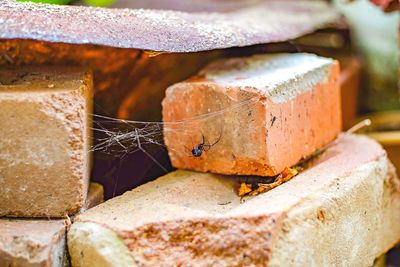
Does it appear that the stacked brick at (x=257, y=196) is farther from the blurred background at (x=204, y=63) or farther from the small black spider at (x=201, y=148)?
the blurred background at (x=204, y=63)

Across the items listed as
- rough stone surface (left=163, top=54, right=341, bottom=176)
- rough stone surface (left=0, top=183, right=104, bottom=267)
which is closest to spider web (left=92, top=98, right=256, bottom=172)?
rough stone surface (left=163, top=54, right=341, bottom=176)

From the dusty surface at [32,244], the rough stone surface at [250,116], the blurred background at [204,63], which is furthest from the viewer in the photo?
the blurred background at [204,63]

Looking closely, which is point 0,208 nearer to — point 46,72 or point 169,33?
point 46,72

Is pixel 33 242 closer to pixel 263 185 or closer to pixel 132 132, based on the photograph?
pixel 132 132

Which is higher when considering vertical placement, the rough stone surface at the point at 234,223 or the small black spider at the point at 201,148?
the small black spider at the point at 201,148

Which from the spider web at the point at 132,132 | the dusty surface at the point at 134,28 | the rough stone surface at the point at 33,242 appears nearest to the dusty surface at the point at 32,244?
the rough stone surface at the point at 33,242
